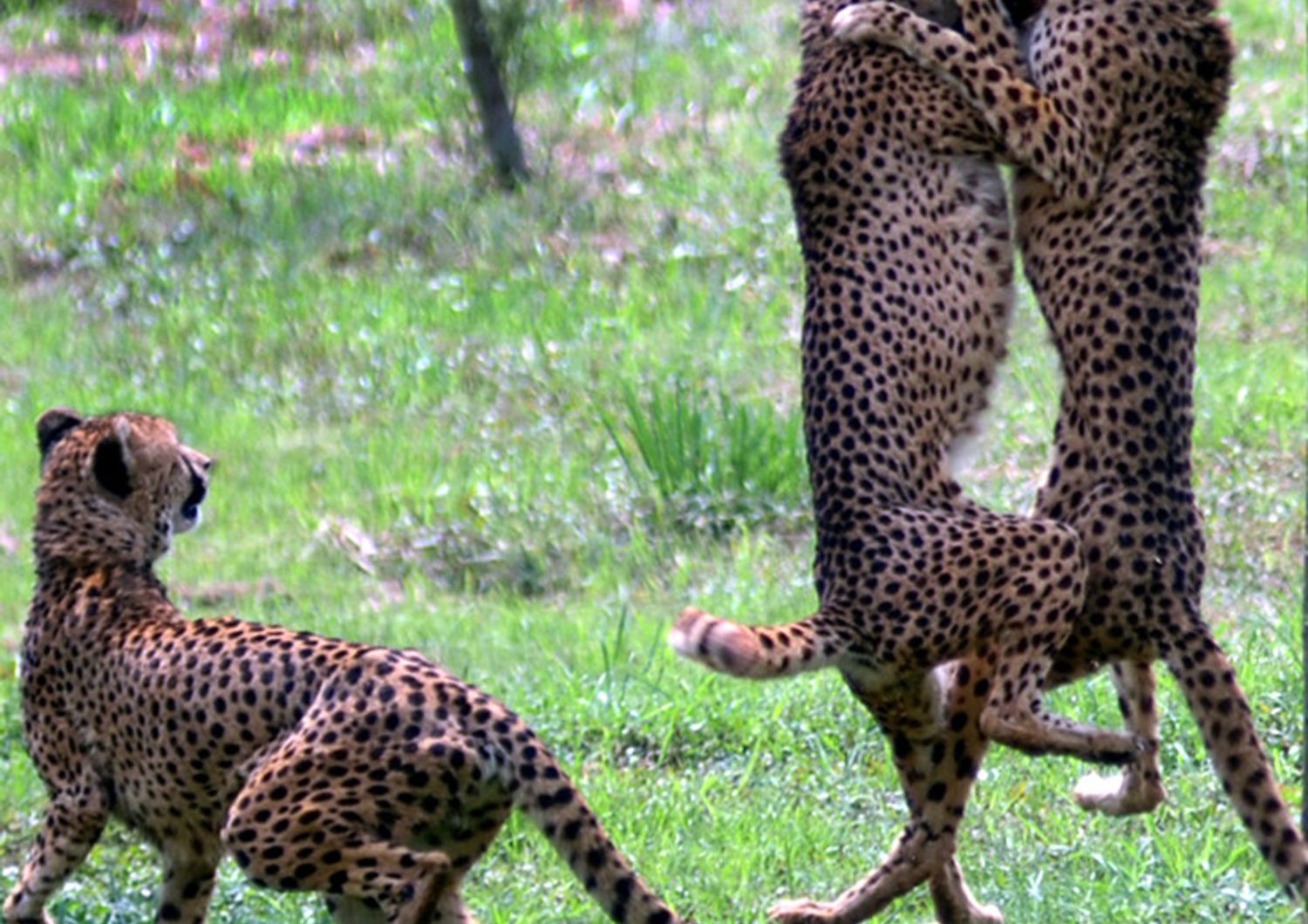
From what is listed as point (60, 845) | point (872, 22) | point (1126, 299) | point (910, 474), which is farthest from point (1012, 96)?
point (60, 845)

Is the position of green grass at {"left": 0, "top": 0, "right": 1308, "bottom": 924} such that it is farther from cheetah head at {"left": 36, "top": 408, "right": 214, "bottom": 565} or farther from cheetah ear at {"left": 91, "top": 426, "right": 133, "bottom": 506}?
cheetah ear at {"left": 91, "top": 426, "right": 133, "bottom": 506}

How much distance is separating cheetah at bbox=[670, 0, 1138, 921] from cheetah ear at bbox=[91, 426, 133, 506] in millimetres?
1262

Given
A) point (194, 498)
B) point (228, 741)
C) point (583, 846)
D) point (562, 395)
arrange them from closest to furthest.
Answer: point (583, 846) < point (228, 741) < point (194, 498) < point (562, 395)

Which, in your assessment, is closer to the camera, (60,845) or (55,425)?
(60,845)

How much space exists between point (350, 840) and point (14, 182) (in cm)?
728

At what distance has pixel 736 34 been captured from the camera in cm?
1183

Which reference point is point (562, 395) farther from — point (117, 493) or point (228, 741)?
point (228, 741)

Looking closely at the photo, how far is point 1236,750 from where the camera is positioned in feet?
13.7

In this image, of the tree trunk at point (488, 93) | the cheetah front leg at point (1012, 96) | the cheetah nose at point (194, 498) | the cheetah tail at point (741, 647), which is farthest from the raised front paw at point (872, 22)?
the tree trunk at point (488, 93)

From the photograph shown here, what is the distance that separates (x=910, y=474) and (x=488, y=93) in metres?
6.25

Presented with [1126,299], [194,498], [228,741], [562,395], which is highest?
[1126,299]

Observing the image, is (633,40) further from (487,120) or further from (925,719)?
(925,719)

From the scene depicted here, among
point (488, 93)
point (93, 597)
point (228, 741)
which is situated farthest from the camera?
point (488, 93)

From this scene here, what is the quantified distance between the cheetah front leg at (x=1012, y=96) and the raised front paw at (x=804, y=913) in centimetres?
127
